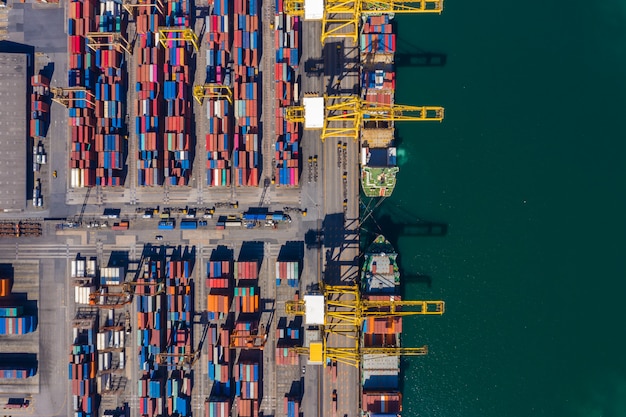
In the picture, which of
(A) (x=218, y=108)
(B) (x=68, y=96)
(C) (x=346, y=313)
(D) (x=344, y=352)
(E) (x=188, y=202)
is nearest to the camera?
(D) (x=344, y=352)

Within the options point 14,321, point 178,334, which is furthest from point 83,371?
point 178,334

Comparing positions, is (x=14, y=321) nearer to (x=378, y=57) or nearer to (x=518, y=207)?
(x=378, y=57)

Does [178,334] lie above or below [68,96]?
below

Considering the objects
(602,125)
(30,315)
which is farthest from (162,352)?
(602,125)

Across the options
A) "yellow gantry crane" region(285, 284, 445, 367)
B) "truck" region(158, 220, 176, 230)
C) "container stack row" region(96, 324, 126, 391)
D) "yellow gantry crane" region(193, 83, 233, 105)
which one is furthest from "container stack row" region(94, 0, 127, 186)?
"yellow gantry crane" region(285, 284, 445, 367)

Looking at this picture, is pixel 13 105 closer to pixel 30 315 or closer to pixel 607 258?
pixel 30 315

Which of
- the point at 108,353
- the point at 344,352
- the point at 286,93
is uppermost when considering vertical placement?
the point at 286,93

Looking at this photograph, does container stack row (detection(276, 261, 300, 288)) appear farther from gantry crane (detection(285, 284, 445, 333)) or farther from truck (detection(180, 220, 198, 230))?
truck (detection(180, 220, 198, 230))

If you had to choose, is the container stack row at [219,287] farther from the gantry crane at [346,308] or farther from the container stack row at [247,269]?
the gantry crane at [346,308]

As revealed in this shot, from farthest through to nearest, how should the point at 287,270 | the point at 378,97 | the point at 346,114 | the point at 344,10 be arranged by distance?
the point at 378,97, the point at 287,270, the point at 344,10, the point at 346,114
